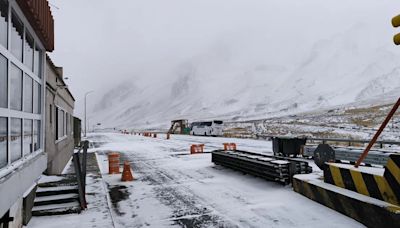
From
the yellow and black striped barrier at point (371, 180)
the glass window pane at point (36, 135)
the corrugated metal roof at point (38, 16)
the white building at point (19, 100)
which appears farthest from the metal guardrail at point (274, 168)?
the corrugated metal roof at point (38, 16)

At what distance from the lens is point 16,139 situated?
596cm

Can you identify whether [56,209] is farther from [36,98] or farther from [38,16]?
[38,16]

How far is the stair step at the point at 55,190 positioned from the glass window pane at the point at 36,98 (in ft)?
6.37

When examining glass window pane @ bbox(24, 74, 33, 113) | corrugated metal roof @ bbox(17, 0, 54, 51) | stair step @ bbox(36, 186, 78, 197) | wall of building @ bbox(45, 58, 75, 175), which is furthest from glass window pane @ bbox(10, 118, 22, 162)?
wall of building @ bbox(45, 58, 75, 175)

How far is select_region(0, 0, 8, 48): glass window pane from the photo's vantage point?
15.8 feet

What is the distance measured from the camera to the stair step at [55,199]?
311 inches

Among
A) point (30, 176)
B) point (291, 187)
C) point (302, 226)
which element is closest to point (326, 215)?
point (302, 226)

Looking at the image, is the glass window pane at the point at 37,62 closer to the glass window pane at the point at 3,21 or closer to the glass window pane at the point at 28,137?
the glass window pane at the point at 28,137

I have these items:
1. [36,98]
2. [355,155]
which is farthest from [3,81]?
[355,155]

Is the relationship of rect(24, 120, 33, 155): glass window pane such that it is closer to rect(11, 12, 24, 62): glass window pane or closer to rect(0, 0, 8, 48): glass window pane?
rect(11, 12, 24, 62): glass window pane

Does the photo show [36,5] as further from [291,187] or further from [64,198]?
[291,187]

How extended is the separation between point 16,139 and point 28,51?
2.07 meters

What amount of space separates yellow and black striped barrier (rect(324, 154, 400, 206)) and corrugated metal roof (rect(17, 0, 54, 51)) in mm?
6732

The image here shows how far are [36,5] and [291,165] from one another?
25.4ft
